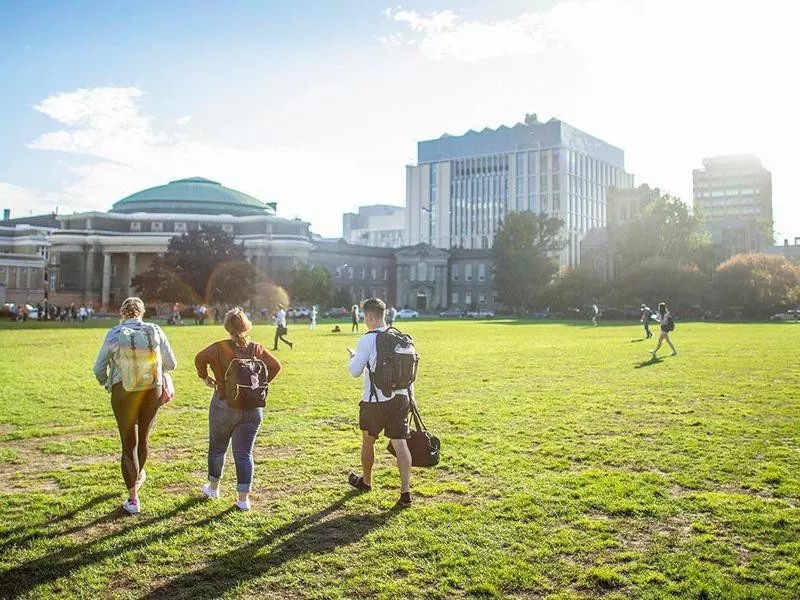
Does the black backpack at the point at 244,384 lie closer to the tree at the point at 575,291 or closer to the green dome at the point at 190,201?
the tree at the point at 575,291

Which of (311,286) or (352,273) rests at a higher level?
(352,273)

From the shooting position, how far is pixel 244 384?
6.84 meters

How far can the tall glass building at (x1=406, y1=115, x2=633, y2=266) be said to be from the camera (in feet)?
452

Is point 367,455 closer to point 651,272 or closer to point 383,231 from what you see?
point 651,272

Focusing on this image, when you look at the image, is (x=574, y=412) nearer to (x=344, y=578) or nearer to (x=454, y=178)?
(x=344, y=578)

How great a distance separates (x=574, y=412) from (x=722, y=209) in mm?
202116

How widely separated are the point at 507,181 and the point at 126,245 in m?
76.9

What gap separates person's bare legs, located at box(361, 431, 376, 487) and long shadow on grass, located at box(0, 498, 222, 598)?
61.2 inches

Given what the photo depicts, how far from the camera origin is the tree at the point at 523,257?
299 feet

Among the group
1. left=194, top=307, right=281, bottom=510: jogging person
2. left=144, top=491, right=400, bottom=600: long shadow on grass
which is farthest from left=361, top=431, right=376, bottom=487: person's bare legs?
left=194, top=307, right=281, bottom=510: jogging person

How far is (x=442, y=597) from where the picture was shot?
16.4 ft

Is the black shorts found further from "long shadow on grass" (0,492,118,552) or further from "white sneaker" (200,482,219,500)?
"long shadow on grass" (0,492,118,552)

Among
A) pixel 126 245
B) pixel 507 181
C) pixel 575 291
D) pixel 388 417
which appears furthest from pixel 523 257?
pixel 388 417

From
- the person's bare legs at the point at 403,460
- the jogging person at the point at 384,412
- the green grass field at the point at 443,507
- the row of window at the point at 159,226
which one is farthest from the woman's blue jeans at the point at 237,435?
the row of window at the point at 159,226
